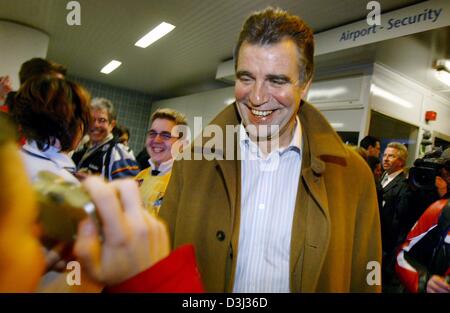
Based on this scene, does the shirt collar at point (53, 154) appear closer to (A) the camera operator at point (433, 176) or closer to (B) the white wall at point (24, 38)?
(A) the camera operator at point (433, 176)

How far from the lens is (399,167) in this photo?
2.33 m

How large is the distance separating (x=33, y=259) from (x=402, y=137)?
15.0 feet

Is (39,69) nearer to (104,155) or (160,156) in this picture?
(104,155)

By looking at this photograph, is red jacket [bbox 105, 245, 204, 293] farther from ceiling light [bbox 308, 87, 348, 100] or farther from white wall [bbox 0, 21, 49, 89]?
white wall [bbox 0, 21, 49, 89]

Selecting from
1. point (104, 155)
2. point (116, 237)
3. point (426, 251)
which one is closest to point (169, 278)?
point (116, 237)

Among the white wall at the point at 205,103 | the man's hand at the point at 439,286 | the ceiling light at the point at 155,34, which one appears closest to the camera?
the man's hand at the point at 439,286

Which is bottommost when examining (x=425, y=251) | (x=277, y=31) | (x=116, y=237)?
(x=425, y=251)

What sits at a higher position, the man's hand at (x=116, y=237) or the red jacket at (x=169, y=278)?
the man's hand at (x=116, y=237)

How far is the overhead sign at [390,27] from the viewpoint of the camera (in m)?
2.39

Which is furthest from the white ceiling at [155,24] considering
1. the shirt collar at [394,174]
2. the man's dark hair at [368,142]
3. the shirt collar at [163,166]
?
the shirt collar at [163,166]

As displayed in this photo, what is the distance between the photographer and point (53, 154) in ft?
0.81

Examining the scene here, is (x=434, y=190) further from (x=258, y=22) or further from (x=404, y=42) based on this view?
(x=404, y=42)

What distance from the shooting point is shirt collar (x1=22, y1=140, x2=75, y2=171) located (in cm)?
23

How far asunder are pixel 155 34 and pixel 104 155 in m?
3.95
